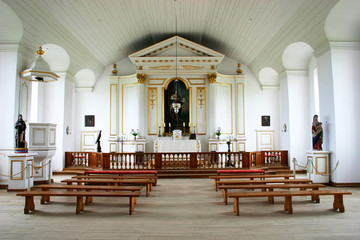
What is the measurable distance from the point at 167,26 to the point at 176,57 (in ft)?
5.14

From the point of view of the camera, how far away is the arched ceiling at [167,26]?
336 inches

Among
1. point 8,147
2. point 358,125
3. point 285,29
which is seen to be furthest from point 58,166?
point 358,125

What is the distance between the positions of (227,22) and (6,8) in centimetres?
757

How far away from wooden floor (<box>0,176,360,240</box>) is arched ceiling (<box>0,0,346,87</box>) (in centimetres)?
511

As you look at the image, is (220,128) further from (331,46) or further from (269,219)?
(269,219)

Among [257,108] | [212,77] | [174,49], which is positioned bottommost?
[257,108]

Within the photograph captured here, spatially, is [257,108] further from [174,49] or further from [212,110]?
[174,49]

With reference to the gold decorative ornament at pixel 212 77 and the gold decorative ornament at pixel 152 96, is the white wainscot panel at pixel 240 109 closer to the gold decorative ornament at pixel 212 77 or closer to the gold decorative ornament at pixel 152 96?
the gold decorative ornament at pixel 212 77

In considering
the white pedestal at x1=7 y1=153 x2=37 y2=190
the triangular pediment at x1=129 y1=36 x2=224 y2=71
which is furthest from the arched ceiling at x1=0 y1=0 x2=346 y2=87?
the white pedestal at x1=7 y1=153 x2=37 y2=190

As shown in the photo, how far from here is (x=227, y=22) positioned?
38.1ft

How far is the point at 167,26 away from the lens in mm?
13258

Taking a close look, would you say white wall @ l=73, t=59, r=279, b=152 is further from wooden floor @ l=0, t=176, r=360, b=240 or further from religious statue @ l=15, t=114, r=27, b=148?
wooden floor @ l=0, t=176, r=360, b=240

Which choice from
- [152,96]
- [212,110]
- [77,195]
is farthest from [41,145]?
[212,110]

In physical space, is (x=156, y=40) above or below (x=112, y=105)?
above
